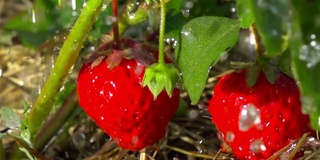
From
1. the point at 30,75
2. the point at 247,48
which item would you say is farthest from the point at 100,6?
the point at 30,75

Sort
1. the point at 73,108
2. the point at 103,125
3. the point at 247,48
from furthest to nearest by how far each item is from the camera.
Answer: the point at 247,48 → the point at 73,108 → the point at 103,125

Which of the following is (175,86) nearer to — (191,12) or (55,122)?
(191,12)

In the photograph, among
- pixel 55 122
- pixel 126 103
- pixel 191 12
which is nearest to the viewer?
pixel 126 103

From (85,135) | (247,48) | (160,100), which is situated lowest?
(85,135)

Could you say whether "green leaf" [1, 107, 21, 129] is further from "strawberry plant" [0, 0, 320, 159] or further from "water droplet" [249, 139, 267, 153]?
"water droplet" [249, 139, 267, 153]

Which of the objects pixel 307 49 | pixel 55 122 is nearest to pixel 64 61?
pixel 55 122

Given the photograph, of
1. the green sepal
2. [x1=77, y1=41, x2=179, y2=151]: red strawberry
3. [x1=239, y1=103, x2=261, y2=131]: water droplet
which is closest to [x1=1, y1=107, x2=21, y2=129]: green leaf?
[x1=77, y1=41, x2=179, y2=151]: red strawberry

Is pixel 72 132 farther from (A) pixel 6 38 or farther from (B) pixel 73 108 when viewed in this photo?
(A) pixel 6 38
